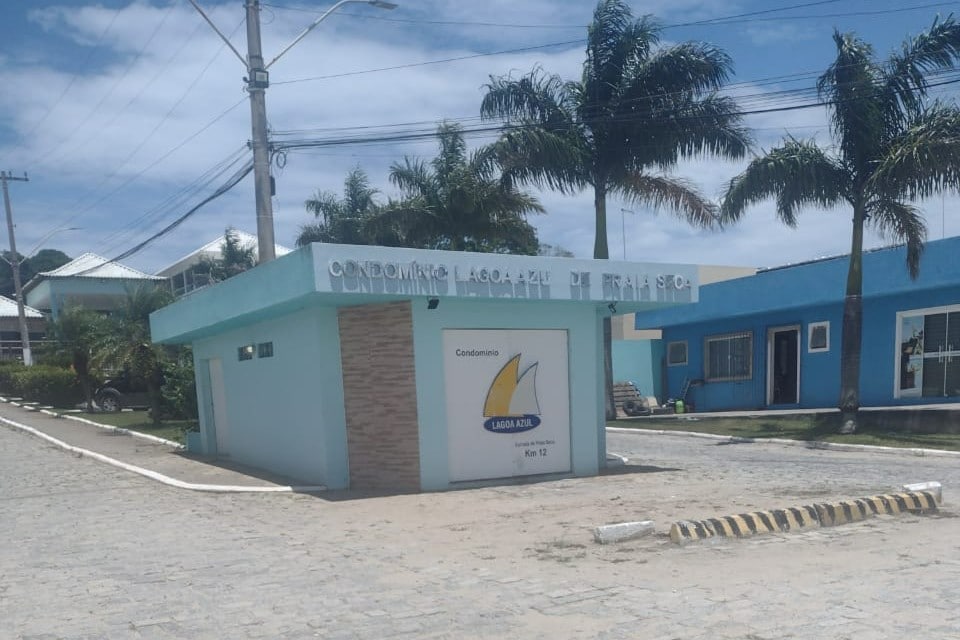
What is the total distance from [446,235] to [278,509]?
590 inches

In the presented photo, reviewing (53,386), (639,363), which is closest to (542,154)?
(639,363)

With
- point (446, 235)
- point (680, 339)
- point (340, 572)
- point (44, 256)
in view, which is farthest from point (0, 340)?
point (340, 572)

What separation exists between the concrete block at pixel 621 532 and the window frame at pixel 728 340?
1875 centimetres

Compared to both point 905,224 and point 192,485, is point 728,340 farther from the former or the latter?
point 192,485

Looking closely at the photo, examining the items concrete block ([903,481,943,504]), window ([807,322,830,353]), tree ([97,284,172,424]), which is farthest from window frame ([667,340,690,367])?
concrete block ([903,481,943,504])

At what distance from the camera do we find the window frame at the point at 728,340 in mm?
25734

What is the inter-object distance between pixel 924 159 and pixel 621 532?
476 inches

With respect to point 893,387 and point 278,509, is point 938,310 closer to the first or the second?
point 893,387

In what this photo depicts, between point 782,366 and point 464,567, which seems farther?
point 782,366

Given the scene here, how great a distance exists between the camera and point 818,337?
916 inches

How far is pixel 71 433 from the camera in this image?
75.2 ft

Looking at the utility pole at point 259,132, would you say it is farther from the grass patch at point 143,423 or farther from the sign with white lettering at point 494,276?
the grass patch at point 143,423

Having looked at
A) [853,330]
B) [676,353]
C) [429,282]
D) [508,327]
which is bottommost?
[676,353]

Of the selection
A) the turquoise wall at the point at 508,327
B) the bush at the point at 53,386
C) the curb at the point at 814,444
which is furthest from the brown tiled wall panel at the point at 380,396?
the bush at the point at 53,386
